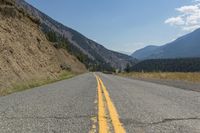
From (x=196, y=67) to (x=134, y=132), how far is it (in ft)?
560

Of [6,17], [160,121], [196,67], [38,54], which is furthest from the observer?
[196,67]

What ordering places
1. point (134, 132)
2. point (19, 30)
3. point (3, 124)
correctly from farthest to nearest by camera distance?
point (19, 30), point (3, 124), point (134, 132)

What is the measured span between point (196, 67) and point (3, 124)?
170909mm

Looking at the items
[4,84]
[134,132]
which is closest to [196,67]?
[4,84]

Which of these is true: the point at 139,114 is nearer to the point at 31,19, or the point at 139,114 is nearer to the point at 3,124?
the point at 3,124

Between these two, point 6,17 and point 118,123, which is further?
point 6,17

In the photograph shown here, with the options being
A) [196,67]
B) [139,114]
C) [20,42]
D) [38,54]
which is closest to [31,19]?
[38,54]

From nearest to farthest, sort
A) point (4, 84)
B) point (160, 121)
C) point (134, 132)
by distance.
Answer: point (134, 132), point (160, 121), point (4, 84)

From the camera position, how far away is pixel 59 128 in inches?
214

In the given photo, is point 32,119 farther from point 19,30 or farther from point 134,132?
point 19,30

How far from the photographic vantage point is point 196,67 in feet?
553

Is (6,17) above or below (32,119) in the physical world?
above

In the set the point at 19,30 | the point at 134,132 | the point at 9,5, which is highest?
the point at 9,5

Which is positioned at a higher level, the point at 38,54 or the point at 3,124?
the point at 38,54
